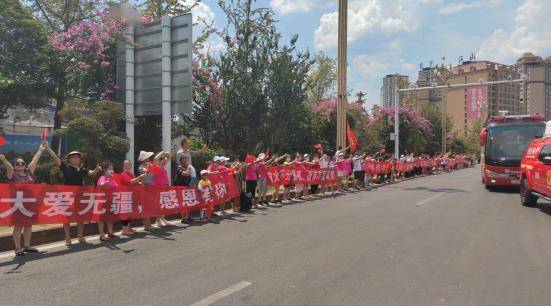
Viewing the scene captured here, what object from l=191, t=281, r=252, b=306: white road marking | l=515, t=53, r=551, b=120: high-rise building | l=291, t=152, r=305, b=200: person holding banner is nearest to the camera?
l=191, t=281, r=252, b=306: white road marking

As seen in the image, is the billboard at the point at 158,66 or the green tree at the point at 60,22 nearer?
the billboard at the point at 158,66

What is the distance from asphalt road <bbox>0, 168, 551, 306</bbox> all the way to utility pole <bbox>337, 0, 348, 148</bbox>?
12.7 meters

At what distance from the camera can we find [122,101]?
17359mm

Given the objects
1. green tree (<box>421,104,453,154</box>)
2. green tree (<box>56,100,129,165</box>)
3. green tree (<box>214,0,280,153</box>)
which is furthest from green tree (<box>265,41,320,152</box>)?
green tree (<box>421,104,453,154</box>)

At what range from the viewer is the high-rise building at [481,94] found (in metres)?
106

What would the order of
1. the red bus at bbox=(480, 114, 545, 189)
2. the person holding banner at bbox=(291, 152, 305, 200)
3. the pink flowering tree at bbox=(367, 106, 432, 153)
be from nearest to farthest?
1. the person holding banner at bbox=(291, 152, 305, 200)
2. the red bus at bbox=(480, 114, 545, 189)
3. the pink flowering tree at bbox=(367, 106, 432, 153)

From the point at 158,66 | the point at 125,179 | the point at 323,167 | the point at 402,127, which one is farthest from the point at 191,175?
the point at 402,127

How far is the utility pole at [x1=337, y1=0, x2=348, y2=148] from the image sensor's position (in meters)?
23.2

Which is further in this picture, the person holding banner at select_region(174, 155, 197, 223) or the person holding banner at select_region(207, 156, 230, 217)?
the person holding banner at select_region(207, 156, 230, 217)

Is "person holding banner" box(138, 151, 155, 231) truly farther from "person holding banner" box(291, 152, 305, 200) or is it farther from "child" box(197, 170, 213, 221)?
"person holding banner" box(291, 152, 305, 200)

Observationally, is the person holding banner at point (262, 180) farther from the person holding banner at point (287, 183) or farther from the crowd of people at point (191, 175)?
the person holding banner at point (287, 183)

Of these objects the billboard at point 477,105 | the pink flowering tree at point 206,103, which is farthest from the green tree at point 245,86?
the billboard at point 477,105

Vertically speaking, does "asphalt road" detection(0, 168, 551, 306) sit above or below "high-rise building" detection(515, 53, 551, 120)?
below

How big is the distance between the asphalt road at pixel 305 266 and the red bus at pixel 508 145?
6994 mm
